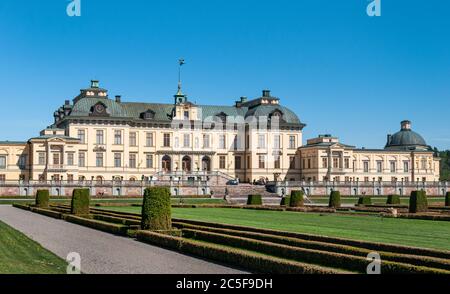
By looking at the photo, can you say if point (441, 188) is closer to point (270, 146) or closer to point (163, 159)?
point (270, 146)

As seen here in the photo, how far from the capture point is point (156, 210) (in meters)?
20.7

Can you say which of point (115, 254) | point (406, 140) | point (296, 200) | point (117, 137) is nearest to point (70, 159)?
point (117, 137)

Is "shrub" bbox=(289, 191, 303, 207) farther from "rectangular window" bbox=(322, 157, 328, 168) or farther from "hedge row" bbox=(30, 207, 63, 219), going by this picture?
"rectangular window" bbox=(322, 157, 328, 168)

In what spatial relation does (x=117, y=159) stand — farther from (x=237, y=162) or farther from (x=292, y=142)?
(x=292, y=142)

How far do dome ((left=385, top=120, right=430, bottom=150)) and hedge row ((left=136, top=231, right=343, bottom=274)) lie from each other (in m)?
64.1

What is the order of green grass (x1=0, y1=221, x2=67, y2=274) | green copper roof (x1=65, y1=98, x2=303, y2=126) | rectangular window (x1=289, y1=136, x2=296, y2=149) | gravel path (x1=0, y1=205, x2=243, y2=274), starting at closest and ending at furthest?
1. green grass (x1=0, y1=221, x2=67, y2=274)
2. gravel path (x1=0, y1=205, x2=243, y2=274)
3. green copper roof (x1=65, y1=98, x2=303, y2=126)
4. rectangular window (x1=289, y1=136, x2=296, y2=149)

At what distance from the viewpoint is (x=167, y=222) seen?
68.2 ft

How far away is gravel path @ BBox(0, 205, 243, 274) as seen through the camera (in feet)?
43.2

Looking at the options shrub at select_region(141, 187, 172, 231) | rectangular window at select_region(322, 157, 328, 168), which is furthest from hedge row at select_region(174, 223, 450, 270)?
rectangular window at select_region(322, 157, 328, 168)

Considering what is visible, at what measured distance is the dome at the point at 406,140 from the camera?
7812 cm

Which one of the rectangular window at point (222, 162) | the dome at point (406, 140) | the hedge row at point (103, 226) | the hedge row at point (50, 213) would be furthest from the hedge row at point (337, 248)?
the dome at point (406, 140)

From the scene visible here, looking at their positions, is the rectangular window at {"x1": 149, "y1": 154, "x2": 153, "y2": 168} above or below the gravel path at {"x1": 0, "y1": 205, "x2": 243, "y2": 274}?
above

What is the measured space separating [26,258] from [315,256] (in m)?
6.41

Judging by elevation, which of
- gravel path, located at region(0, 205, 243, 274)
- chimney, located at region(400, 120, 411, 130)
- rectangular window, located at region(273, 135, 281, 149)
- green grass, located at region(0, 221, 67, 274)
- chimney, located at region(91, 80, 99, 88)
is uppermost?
chimney, located at region(91, 80, 99, 88)
